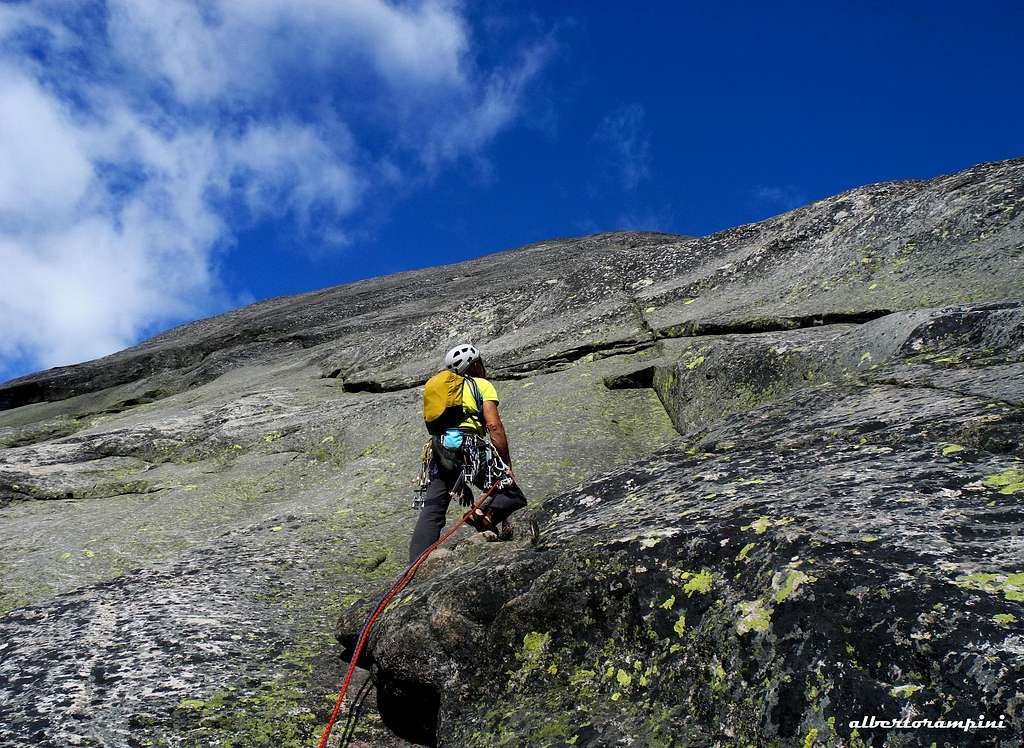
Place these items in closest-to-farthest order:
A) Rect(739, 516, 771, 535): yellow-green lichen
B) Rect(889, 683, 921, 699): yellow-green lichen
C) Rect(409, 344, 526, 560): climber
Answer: Rect(889, 683, 921, 699): yellow-green lichen
Rect(739, 516, 771, 535): yellow-green lichen
Rect(409, 344, 526, 560): climber

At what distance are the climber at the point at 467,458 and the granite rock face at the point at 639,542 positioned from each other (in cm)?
109

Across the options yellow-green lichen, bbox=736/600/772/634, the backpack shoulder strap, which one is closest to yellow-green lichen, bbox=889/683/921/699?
yellow-green lichen, bbox=736/600/772/634

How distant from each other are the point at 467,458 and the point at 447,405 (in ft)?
2.63

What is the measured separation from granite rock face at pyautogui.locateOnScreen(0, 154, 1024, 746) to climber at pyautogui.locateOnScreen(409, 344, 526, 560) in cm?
109

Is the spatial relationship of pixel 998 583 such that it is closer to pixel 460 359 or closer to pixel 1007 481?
pixel 1007 481

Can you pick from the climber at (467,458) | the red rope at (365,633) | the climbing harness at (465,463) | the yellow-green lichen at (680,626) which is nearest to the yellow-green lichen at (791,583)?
the yellow-green lichen at (680,626)

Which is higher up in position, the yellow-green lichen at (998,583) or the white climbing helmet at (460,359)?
the white climbing helmet at (460,359)

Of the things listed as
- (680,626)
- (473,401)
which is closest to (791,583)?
(680,626)

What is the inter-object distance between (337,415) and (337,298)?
19.4 metres

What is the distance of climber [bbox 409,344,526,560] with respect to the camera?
33.2ft

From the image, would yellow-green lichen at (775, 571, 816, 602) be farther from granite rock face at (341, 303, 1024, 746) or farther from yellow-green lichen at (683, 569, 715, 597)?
yellow-green lichen at (683, 569, 715, 597)

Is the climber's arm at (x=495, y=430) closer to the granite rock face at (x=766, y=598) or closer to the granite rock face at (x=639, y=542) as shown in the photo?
the granite rock face at (x=639, y=542)

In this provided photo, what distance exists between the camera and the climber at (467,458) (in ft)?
33.2

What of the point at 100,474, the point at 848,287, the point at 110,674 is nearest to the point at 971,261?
the point at 848,287
